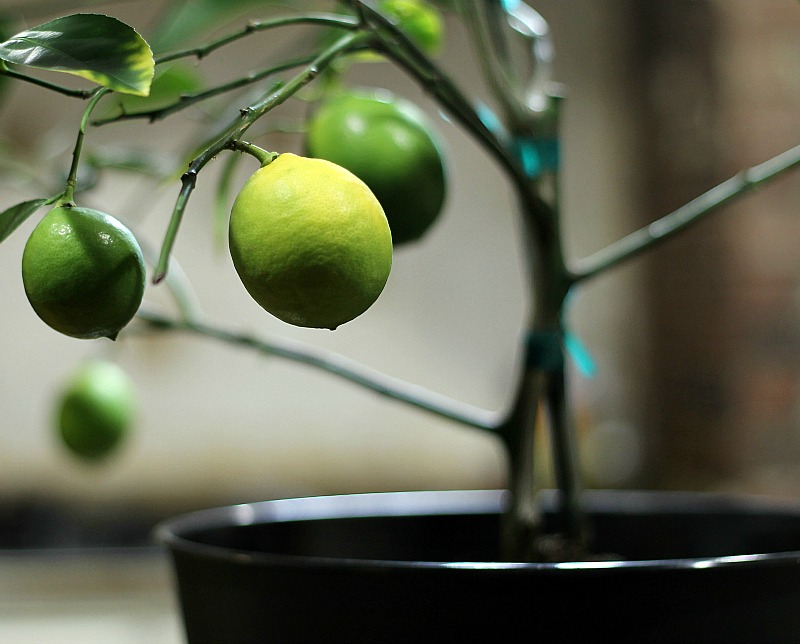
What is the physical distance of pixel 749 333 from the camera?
1.59m

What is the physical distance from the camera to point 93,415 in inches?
17.9

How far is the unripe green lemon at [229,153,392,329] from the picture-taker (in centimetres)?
19

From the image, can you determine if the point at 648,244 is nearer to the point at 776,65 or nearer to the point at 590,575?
the point at 590,575

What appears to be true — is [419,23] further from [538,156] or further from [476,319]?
[476,319]

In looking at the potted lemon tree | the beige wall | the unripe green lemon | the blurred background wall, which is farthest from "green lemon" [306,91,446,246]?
the beige wall

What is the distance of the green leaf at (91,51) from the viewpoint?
203 mm

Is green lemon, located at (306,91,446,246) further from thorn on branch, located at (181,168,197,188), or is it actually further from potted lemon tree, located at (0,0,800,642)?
thorn on branch, located at (181,168,197,188)

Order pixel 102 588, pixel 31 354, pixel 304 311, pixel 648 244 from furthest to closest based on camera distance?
pixel 31 354 → pixel 102 588 → pixel 648 244 → pixel 304 311

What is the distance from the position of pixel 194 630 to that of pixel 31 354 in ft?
5.63

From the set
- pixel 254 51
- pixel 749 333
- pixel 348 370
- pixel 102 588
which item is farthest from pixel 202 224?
pixel 348 370

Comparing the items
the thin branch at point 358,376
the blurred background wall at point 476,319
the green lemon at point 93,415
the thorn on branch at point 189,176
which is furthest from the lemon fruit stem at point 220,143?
the blurred background wall at point 476,319

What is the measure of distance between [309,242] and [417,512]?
220 millimetres

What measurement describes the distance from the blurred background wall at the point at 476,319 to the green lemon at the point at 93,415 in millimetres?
1232

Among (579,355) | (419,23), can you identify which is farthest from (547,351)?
(419,23)
